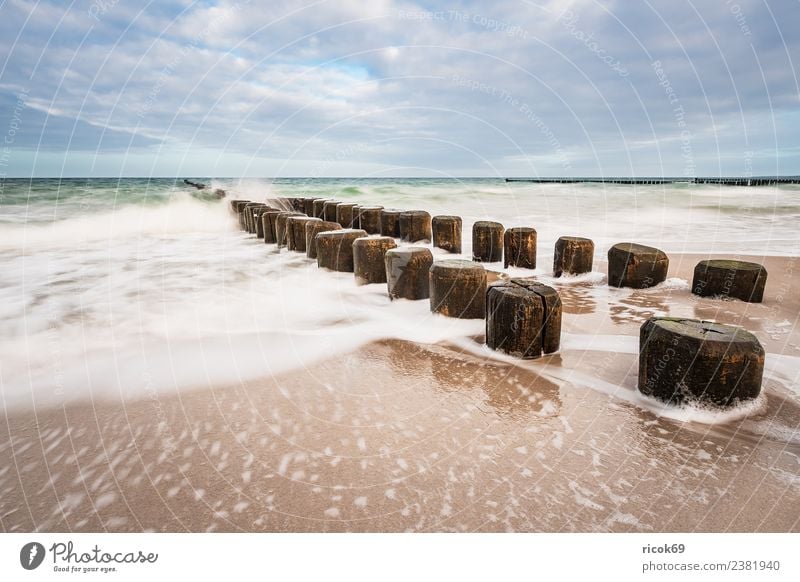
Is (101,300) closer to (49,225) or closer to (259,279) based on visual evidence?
(259,279)

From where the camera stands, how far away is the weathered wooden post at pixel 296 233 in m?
7.39

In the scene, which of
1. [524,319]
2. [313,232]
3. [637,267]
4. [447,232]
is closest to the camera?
[524,319]

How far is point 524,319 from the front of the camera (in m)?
2.91

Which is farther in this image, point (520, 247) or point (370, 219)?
point (370, 219)

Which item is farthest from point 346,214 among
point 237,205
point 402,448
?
point 402,448

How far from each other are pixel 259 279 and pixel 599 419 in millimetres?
4509

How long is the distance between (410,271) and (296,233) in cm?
379

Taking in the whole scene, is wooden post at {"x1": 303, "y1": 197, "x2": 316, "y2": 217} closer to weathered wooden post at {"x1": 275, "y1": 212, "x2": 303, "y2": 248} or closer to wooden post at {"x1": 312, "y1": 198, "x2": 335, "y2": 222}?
wooden post at {"x1": 312, "y1": 198, "x2": 335, "y2": 222}

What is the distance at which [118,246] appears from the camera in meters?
9.05

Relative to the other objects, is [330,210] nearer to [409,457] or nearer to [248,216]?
[248,216]

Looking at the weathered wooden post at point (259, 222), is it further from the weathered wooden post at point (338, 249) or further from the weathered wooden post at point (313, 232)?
the weathered wooden post at point (338, 249)

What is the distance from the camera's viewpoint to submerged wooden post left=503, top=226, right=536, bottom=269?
5.79m

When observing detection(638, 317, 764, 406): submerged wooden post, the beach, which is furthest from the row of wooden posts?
the beach
